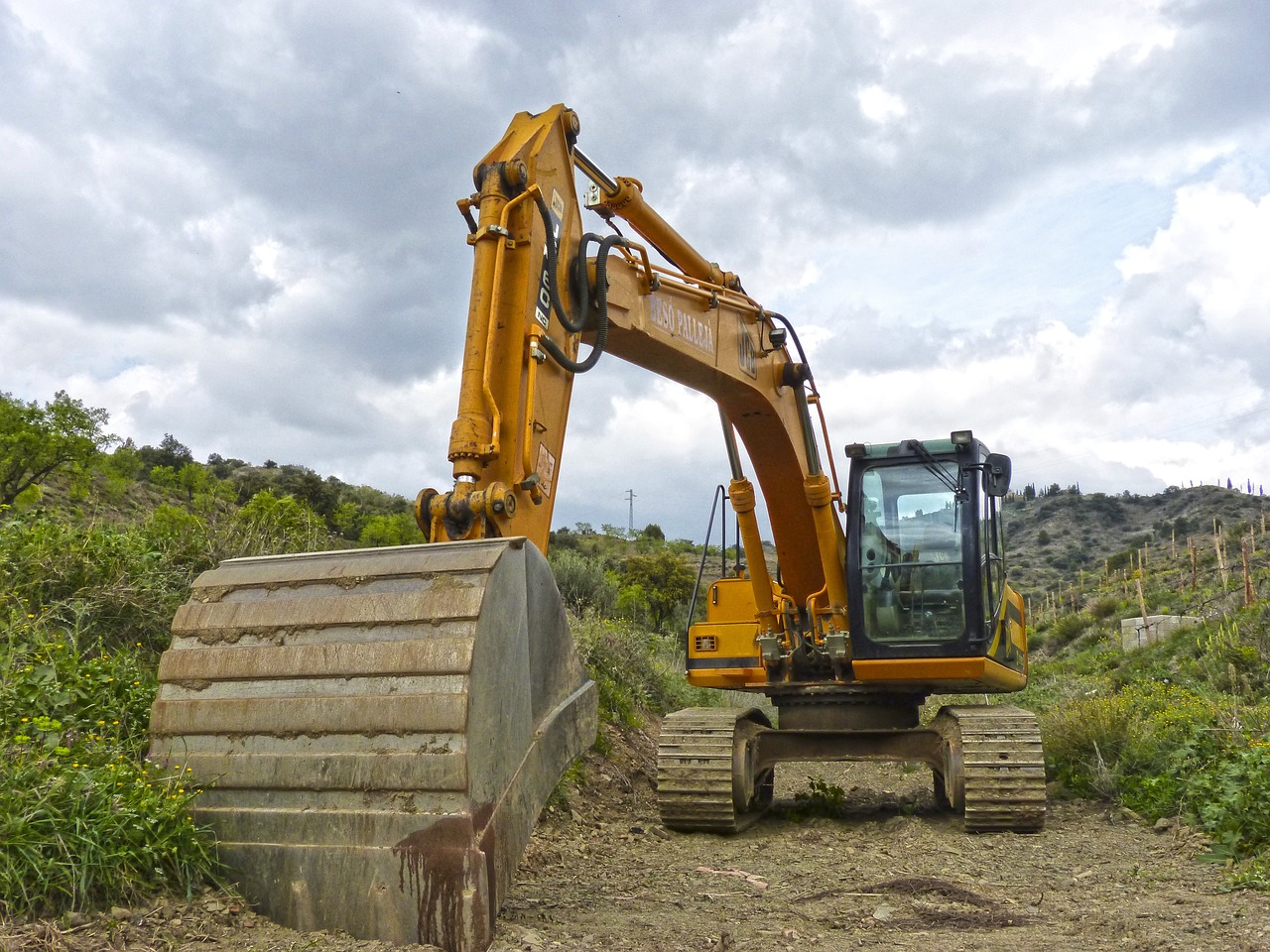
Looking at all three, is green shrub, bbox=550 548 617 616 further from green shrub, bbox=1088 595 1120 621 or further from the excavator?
green shrub, bbox=1088 595 1120 621

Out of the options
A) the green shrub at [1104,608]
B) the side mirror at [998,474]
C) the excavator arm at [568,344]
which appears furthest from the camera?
the green shrub at [1104,608]

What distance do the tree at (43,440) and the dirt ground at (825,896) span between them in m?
17.5

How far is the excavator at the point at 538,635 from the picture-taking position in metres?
3.59

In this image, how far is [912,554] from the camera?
7.94 meters

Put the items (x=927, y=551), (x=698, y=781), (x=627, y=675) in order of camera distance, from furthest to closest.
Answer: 1. (x=627, y=675)
2. (x=927, y=551)
3. (x=698, y=781)

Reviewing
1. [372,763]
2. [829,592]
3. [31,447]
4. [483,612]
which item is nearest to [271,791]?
[372,763]

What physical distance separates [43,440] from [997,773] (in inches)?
806

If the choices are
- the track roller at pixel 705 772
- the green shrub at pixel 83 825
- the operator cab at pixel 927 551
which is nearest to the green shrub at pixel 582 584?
the track roller at pixel 705 772

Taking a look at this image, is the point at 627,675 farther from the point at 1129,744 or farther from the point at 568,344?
the point at 568,344

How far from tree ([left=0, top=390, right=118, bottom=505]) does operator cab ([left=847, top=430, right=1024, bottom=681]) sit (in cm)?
1759

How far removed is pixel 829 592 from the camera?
843 cm

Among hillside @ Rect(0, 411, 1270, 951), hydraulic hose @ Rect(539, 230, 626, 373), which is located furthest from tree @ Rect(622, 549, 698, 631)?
hydraulic hose @ Rect(539, 230, 626, 373)

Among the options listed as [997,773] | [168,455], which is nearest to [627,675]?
[997,773]

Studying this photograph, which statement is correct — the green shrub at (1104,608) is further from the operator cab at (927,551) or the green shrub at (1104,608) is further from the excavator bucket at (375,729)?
the excavator bucket at (375,729)
